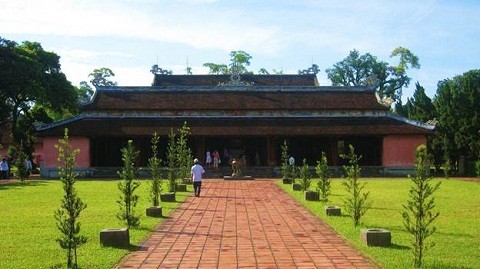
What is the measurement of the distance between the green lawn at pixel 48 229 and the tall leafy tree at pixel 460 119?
2632cm

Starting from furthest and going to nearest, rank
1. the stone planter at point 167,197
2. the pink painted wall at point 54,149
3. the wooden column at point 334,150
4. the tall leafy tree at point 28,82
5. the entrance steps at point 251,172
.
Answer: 1. the tall leafy tree at point 28,82
2. the wooden column at point 334,150
3. the pink painted wall at point 54,149
4. the entrance steps at point 251,172
5. the stone planter at point 167,197

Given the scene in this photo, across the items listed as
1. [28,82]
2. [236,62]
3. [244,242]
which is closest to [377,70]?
[236,62]

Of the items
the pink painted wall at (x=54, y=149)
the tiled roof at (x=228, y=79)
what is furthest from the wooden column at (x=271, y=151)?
the pink painted wall at (x=54, y=149)

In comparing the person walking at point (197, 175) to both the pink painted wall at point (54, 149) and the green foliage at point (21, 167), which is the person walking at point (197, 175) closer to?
the green foliage at point (21, 167)

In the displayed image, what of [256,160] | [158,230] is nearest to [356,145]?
[256,160]

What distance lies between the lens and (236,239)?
11.6m

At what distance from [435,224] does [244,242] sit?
5.51 meters

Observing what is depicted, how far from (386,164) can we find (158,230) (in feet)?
91.6

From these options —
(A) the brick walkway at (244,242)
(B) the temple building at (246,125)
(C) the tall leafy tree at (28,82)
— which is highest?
(C) the tall leafy tree at (28,82)

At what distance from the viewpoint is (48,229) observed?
13055mm

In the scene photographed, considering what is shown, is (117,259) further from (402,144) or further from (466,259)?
(402,144)

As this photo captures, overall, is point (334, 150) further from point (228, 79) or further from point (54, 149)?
point (54, 149)

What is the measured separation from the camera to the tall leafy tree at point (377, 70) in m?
68.4

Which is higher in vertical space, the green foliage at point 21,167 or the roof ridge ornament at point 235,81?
the roof ridge ornament at point 235,81
